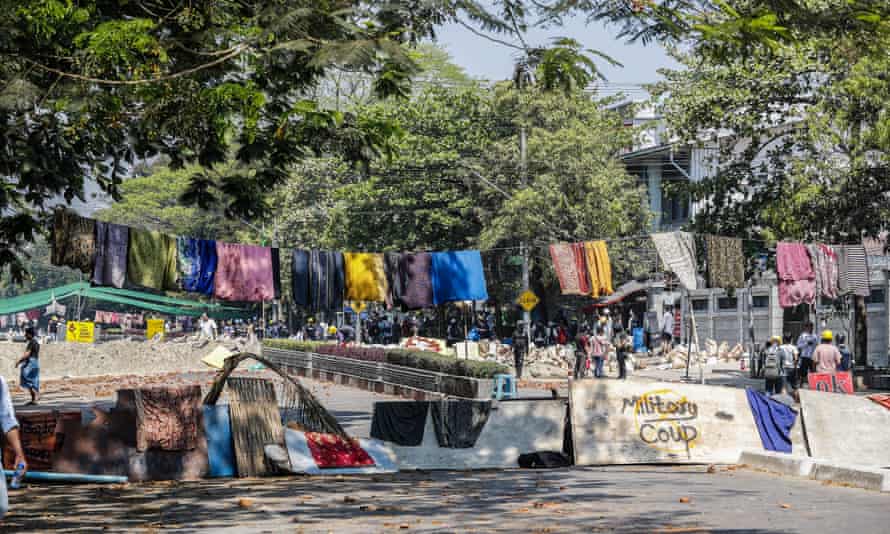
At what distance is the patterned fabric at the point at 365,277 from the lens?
24.7m

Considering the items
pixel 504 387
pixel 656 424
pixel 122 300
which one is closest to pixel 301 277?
pixel 504 387

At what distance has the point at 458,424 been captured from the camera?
655 inches

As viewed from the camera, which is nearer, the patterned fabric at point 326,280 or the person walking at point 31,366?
the patterned fabric at point 326,280

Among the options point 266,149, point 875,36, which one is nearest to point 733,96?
point 266,149

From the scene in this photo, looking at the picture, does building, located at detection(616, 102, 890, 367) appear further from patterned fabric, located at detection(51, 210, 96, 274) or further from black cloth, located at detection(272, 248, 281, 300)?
patterned fabric, located at detection(51, 210, 96, 274)

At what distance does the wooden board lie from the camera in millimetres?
15383

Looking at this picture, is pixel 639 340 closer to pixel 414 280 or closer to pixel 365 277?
pixel 414 280

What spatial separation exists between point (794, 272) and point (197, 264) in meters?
13.8

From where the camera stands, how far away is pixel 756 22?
8.81 metres

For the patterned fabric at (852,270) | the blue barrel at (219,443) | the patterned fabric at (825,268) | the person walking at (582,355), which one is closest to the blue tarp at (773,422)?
the blue barrel at (219,443)

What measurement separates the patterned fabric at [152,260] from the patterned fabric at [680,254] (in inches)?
439

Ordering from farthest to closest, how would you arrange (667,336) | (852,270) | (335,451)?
(667,336) < (852,270) < (335,451)

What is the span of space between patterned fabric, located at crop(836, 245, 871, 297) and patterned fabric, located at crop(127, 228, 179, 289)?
15.8 m

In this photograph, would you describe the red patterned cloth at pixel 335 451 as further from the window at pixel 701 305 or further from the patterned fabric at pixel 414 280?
the window at pixel 701 305
